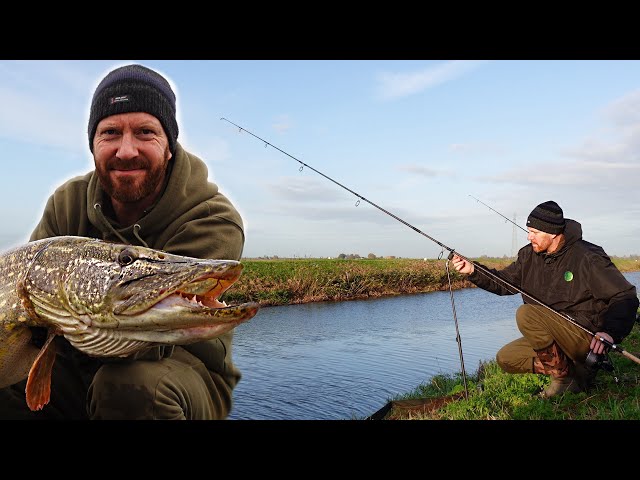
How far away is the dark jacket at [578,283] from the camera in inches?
145

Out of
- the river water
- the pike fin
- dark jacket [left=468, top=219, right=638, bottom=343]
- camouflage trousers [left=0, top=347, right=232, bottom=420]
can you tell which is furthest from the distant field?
the pike fin

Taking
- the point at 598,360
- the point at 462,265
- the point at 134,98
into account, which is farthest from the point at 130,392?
the point at 598,360

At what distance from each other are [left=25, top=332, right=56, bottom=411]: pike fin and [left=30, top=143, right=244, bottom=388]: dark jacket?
35 cm

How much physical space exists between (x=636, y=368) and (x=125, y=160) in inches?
173

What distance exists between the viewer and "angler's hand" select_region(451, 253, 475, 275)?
3990 mm

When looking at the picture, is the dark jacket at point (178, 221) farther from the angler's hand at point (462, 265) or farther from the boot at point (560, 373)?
the boot at point (560, 373)

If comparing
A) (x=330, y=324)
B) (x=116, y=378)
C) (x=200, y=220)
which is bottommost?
(x=330, y=324)

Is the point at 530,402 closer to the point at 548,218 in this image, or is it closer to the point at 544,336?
the point at 544,336

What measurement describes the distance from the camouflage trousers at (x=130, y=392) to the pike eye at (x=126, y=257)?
49cm

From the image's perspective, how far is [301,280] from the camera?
9383 millimetres

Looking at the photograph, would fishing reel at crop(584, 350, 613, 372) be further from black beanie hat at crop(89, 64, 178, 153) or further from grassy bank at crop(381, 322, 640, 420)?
black beanie hat at crop(89, 64, 178, 153)

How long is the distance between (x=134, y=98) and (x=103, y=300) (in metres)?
0.97
